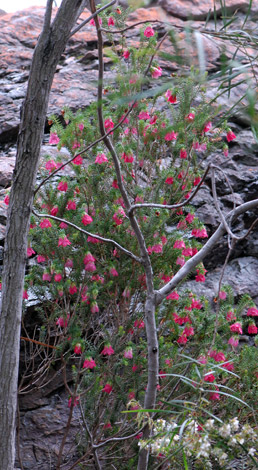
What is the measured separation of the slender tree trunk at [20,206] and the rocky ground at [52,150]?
1.12 metres

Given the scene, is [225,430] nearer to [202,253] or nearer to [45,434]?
[202,253]

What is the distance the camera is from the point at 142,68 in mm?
3082

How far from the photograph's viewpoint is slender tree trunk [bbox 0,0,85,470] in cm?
148

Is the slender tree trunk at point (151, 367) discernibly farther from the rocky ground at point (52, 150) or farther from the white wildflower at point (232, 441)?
the rocky ground at point (52, 150)

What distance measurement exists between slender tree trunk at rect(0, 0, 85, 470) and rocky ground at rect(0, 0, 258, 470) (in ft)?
3.68

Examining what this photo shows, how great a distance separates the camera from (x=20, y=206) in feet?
4.97

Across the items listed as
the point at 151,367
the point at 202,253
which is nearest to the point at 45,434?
the point at 151,367

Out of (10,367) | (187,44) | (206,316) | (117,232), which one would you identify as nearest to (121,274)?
(117,232)

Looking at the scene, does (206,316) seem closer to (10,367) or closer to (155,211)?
(155,211)

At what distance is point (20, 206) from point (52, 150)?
2.77m

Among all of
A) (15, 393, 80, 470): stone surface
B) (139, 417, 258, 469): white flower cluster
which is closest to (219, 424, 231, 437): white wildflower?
(139, 417, 258, 469): white flower cluster

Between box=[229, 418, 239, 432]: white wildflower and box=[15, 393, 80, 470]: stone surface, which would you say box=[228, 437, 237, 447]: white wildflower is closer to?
box=[229, 418, 239, 432]: white wildflower

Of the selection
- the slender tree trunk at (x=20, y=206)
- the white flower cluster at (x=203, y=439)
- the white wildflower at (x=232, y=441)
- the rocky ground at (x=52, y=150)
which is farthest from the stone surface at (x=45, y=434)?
the white wildflower at (x=232, y=441)

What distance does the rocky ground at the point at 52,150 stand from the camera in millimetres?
3234
